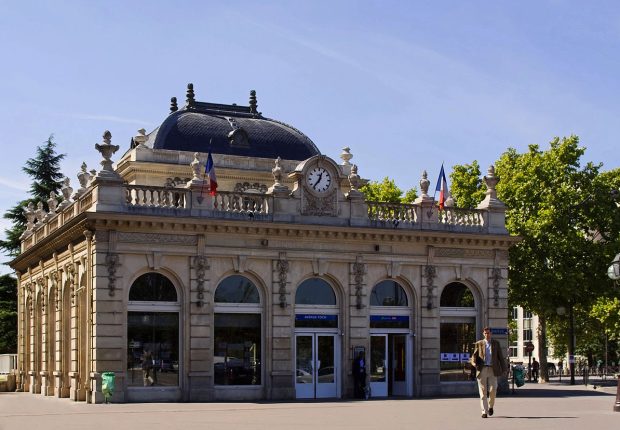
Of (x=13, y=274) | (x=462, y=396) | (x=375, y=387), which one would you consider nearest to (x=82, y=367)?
(x=375, y=387)

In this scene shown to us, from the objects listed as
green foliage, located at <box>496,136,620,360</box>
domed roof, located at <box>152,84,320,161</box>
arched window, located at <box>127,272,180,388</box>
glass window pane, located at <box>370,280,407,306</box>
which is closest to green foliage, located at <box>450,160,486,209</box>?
green foliage, located at <box>496,136,620,360</box>

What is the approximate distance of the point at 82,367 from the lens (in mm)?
37812

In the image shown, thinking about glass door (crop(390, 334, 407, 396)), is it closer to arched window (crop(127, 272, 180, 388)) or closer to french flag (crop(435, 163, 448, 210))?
french flag (crop(435, 163, 448, 210))

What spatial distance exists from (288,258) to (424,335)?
6.18 m

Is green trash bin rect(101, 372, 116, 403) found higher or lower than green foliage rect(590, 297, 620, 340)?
lower

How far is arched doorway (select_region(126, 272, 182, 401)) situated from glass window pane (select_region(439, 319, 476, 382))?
412 inches

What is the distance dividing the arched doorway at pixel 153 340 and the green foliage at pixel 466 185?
90.3 ft

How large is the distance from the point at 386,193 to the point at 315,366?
33.2m

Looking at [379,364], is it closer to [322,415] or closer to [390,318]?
[390,318]

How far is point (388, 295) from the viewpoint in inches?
1608

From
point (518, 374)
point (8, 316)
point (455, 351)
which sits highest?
point (8, 316)

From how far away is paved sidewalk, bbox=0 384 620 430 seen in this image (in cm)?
2436

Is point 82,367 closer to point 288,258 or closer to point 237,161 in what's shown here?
point 288,258

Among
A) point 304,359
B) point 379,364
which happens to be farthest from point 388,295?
point 304,359
